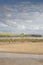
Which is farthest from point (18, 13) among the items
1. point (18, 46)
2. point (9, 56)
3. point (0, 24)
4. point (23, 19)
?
point (9, 56)

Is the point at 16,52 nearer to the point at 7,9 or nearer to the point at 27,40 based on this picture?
the point at 27,40

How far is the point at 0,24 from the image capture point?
200 cm

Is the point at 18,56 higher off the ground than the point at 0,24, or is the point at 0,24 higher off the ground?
the point at 0,24

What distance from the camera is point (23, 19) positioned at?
1979 millimetres

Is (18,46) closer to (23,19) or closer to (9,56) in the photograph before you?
(9,56)

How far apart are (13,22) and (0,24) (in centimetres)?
15

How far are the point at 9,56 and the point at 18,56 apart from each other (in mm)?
101

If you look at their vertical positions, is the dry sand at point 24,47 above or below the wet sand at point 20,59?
above

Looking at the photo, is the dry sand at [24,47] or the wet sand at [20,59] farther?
the dry sand at [24,47]

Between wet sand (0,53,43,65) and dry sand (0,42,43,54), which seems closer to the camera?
wet sand (0,53,43,65)

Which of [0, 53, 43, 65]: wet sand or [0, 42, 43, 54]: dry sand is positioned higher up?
[0, 42, 43, 54]: dry sand

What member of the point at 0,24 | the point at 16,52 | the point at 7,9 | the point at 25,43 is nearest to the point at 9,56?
the point at 16,52

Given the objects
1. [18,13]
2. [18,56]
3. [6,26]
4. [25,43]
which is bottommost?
[18,56]

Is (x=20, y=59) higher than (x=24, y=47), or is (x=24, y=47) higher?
(x=24, y=47)
